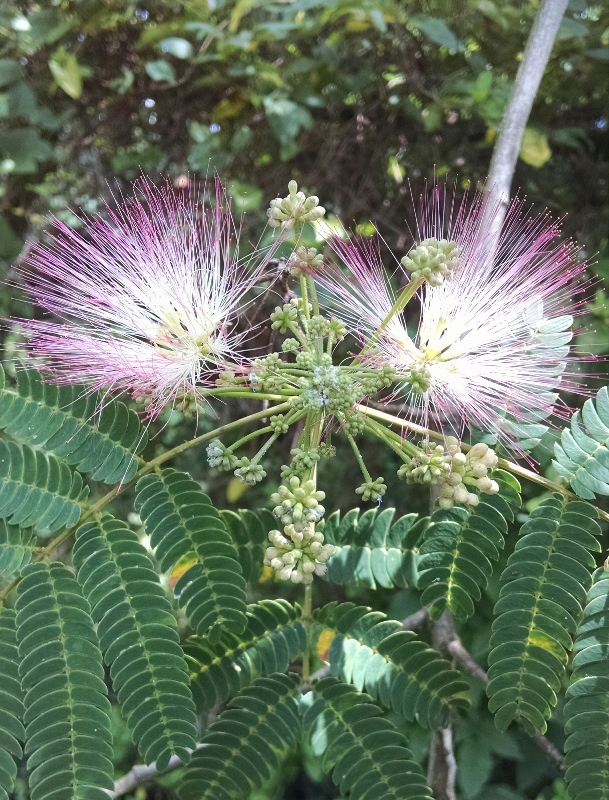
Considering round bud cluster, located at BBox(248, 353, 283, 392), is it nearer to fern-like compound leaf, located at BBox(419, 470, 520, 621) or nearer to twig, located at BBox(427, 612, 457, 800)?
fern-like compound leaf, located at BBox(419, 470, 520, 621)

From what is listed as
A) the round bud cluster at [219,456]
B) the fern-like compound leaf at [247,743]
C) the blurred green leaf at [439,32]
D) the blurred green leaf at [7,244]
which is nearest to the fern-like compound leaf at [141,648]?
the fern-like compound leaf at [247,743]

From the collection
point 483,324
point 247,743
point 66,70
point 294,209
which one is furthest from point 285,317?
point 66,70

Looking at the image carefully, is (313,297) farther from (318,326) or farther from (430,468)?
(430,468)

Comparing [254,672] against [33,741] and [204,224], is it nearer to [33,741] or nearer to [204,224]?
[33,741]

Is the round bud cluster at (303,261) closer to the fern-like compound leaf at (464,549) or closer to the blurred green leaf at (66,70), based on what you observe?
the fern-like compound leaf at (464,549)

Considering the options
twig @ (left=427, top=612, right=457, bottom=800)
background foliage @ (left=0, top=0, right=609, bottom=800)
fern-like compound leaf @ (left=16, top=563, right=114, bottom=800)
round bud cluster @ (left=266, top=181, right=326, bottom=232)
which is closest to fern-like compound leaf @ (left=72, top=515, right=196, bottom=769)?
fern-like compound leaf @ (left=16, top=563, right=114, bottom=800)
